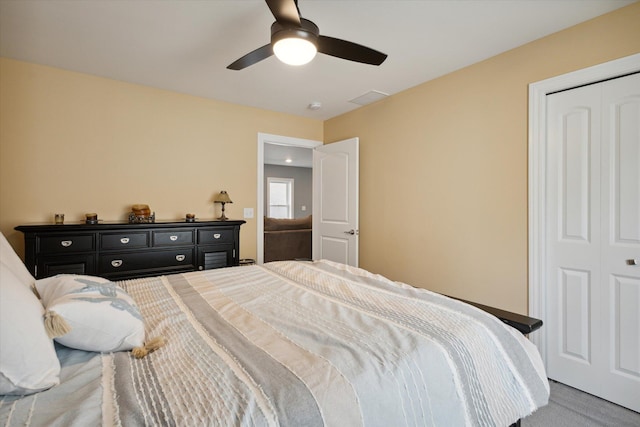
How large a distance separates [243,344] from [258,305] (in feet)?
1.38

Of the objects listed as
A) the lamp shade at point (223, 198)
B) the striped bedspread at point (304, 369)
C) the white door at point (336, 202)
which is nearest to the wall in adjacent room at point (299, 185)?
the white door at point (336, 202)

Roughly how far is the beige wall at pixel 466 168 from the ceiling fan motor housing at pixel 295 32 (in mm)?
1733

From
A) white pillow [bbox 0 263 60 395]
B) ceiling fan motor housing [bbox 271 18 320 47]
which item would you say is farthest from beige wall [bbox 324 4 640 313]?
white pillow [bbox 0 263 60 395]

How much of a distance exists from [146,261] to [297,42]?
2318mm

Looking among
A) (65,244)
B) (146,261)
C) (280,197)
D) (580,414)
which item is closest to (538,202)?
(580,414)

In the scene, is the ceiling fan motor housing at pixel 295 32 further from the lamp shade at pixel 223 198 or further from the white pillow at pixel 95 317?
the lamp shade at pixel 223 198

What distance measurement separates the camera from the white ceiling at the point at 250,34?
6.31 ft

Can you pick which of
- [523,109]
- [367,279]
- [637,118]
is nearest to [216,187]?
[367,279]

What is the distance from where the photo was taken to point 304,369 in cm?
91

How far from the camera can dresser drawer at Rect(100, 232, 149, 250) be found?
266 cm

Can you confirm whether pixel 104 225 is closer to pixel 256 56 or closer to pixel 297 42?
pixel 256 56

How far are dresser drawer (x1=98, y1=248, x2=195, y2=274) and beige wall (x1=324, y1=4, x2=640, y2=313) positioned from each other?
6.74 ft

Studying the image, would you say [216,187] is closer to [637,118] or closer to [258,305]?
[258,305]

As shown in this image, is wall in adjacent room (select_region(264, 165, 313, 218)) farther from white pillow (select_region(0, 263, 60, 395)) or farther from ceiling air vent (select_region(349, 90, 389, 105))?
white pillow (select_region(0, 263, 60, 395))
